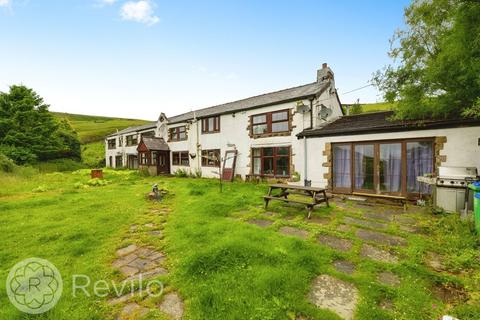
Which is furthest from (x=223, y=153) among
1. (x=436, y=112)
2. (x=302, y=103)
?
(x=436, y=112)

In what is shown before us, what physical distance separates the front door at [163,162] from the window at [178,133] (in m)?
1.91

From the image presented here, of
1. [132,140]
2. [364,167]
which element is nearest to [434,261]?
[364,167]

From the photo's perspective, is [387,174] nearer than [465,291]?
No

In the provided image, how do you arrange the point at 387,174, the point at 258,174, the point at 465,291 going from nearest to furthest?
the point at 465,291 < the point at 387,174 < the point at 258,174

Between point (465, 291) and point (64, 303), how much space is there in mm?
5792

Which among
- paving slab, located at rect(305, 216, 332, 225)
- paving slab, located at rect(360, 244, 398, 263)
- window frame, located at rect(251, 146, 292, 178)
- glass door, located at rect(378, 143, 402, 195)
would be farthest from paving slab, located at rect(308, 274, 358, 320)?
window frame, located at rect(251, 146, 292, 178)

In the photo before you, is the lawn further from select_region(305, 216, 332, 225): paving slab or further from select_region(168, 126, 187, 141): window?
select_region(168, 126, 187, 141): window

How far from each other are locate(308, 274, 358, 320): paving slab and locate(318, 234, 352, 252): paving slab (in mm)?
1292

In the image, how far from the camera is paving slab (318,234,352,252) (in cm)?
475

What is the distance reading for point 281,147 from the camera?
14805 mm

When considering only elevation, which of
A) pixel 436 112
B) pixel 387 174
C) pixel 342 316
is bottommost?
pixel 342 316

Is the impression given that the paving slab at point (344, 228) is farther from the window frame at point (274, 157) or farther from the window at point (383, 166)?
the window frame at point (274, 157)

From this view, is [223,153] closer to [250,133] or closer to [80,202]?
[250,133]

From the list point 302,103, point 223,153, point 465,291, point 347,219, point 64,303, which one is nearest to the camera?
point 64,303
